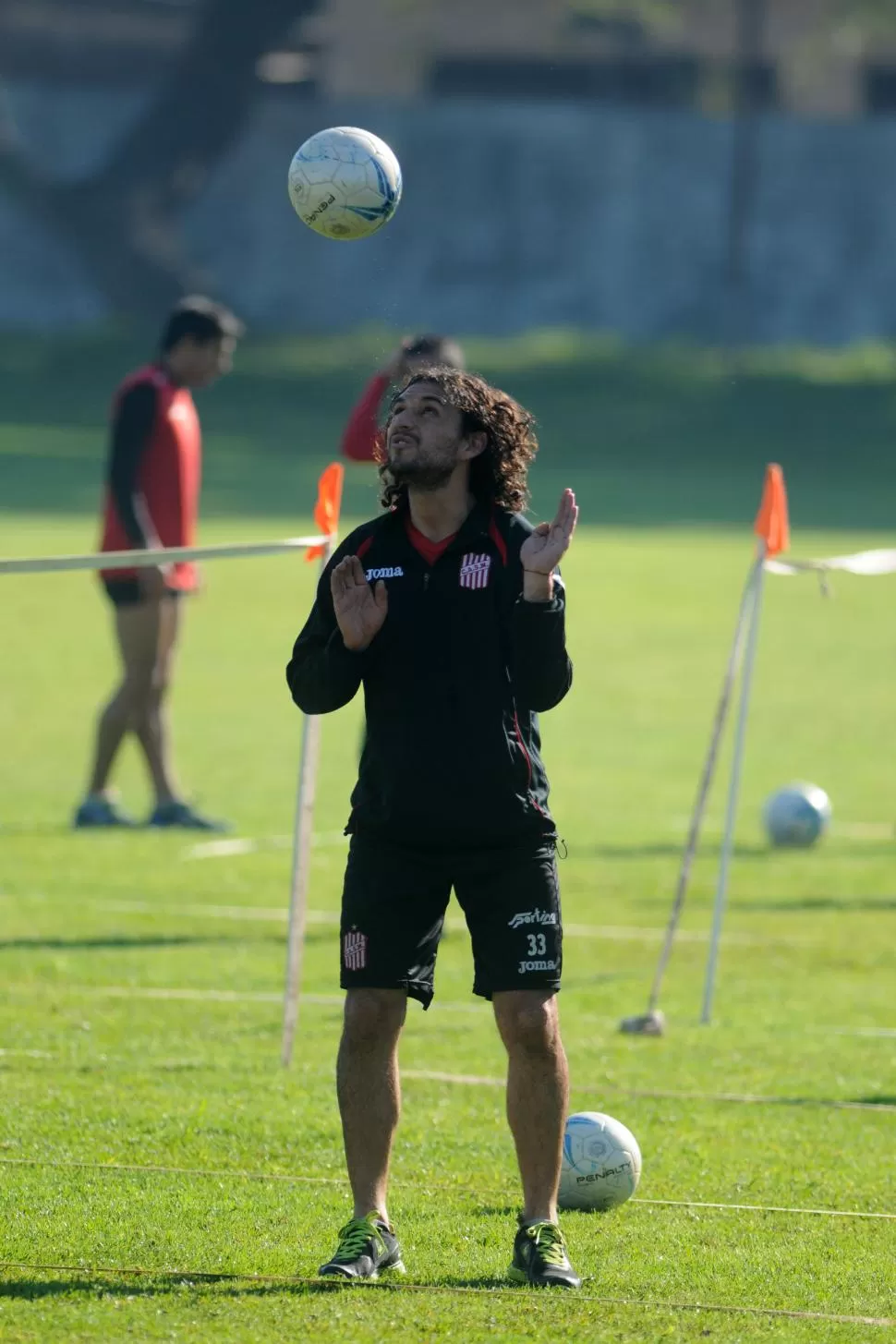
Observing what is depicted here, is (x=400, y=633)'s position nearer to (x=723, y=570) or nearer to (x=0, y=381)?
(x=723, y=570)

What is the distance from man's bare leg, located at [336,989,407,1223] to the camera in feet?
18.4

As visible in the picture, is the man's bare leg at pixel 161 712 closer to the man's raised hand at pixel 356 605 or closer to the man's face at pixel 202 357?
the man's face at pixel 202 357

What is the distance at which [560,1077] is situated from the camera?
5578mm

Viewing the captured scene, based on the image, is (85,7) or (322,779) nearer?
(322,779)

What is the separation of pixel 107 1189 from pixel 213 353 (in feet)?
22.9

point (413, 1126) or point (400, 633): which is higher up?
point (400, 633)

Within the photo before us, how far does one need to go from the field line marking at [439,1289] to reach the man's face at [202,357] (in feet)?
24.7

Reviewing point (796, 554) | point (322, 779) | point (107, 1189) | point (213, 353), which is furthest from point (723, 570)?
point (107, 1189)

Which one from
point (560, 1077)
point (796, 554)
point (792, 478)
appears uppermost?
point (792, 478)

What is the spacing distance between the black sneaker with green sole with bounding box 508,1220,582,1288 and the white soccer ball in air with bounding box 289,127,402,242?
118 inches

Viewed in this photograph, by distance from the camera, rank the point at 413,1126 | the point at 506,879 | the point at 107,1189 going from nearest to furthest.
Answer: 1. the point at 506,879
2. the point at 107,1189
3. the point at 413,1126

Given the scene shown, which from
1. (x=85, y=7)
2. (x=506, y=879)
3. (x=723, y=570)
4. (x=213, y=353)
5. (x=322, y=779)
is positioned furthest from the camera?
(x=85, y=7)

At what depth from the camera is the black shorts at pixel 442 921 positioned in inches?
218

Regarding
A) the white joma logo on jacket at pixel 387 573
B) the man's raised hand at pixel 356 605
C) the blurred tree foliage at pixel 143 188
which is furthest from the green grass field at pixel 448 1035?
the blurred tree foliage at pixel 143 188
